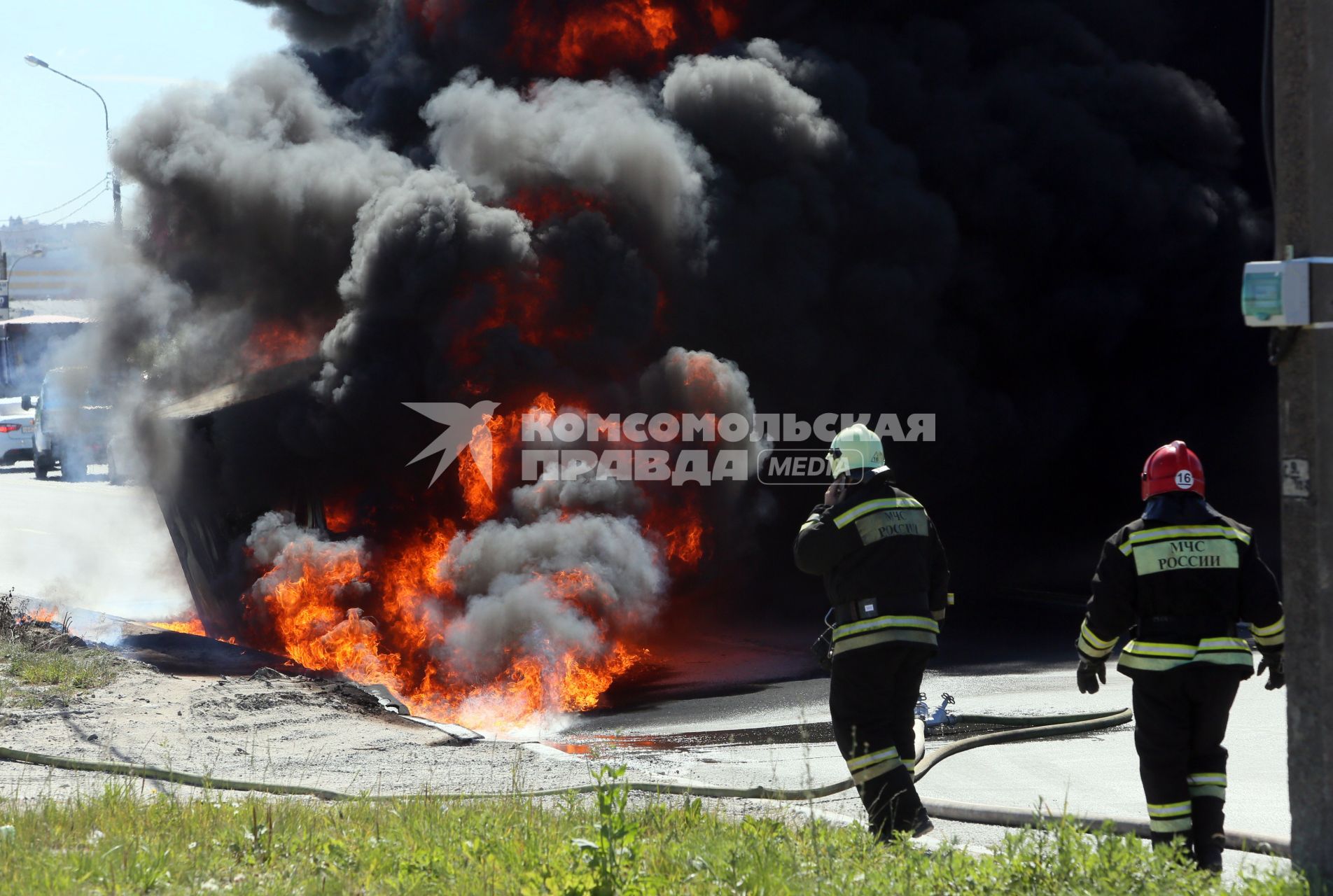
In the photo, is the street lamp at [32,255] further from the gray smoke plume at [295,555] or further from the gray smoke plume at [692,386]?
the gray smoke plume at [692,386]

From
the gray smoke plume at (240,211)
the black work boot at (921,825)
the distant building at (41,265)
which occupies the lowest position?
the black work boot at (921,825)

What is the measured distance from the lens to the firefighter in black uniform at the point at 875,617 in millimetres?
5066

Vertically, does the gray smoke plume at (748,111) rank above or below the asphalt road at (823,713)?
above

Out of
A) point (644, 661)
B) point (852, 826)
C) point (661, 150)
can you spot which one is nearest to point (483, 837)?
point (852, 826)

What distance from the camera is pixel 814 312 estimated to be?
629 inches

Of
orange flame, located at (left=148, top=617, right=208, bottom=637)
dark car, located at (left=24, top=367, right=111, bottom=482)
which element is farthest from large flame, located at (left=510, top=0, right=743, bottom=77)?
dark car, located at (left=24, top=367, right=111, bottom=482)

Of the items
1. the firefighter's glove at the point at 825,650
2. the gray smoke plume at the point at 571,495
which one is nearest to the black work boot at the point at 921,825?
the firefighter's glove at the point at 825,650

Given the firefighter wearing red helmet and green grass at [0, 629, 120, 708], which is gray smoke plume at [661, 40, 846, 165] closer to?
green grass at [0, 629, 120, 708]

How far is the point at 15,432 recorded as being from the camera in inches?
1236

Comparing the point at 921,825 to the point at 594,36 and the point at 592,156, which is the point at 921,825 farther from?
the point at 594,36

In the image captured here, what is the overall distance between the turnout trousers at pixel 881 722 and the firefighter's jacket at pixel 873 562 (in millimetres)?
72

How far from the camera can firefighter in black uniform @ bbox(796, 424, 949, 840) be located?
16.6 ft

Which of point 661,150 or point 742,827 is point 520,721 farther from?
point 661,150

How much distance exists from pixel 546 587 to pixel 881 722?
18.4ft
